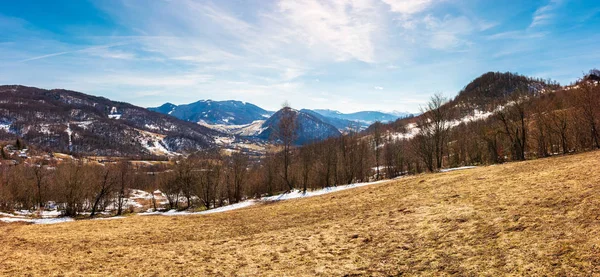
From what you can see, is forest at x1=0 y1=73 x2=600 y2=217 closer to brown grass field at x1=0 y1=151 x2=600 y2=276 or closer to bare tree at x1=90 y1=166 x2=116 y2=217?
bare tree at x1=90 y1=166 x2=116 y2=217

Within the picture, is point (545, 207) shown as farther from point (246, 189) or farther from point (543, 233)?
point (246, 189)

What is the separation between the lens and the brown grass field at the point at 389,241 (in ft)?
33.0

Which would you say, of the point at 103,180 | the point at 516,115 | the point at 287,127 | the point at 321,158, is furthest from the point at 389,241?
the point at 103,180

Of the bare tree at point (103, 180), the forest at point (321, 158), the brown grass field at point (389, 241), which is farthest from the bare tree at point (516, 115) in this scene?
the bare tree at point (103, 180)

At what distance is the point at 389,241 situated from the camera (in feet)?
45.7

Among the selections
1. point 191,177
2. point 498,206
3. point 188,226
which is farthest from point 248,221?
point 191,177

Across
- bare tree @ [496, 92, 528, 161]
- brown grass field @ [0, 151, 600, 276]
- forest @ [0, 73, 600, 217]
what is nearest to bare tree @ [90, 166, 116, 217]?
forest @ [0, 73, 600, 217]

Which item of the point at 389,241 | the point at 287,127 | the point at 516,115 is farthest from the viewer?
the point at 516,115

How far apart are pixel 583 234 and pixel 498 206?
16.6ft

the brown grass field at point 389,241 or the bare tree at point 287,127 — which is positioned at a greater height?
the bare tree at point 287,127

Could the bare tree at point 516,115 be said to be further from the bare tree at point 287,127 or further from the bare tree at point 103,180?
the bare tree at point 103,180

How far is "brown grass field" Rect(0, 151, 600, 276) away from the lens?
10.1 meters

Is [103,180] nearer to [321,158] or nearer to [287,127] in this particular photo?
[287,127]

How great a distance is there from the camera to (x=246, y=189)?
3371 inches
